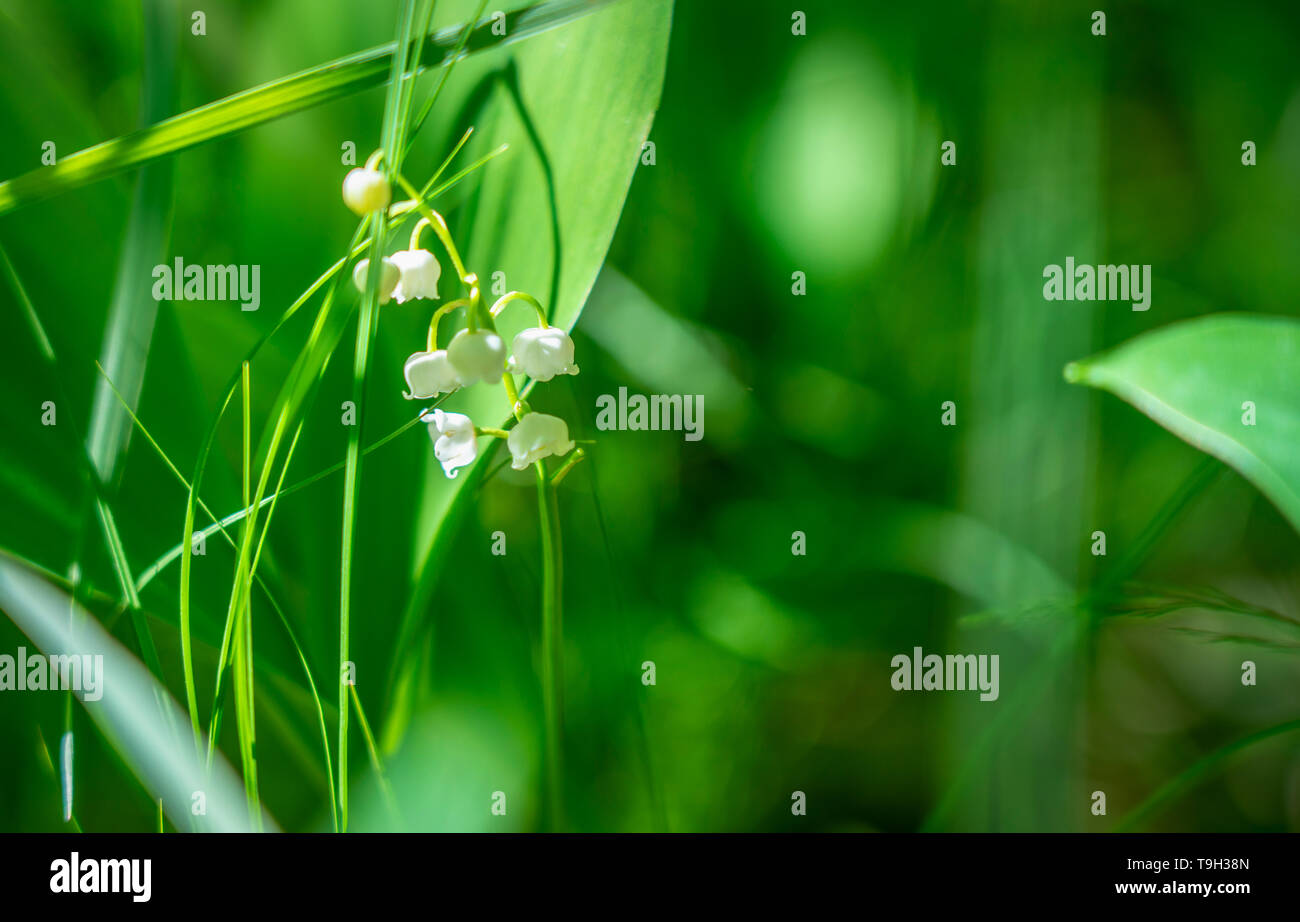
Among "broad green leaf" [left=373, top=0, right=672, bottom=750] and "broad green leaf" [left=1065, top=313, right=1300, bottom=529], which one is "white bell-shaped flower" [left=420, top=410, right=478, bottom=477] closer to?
"broad green leaf" [left=373, top=0, right=672, bottom=750]

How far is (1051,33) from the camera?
0.45 meters

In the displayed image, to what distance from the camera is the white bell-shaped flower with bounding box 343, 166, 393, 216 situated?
0.31 m

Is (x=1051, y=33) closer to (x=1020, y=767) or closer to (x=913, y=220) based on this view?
(x=913, y=220)

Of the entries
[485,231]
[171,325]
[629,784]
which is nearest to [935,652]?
[629,784]

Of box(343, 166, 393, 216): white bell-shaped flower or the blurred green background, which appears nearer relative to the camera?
box(343, 166, 393, 216): white bell-shaped flower

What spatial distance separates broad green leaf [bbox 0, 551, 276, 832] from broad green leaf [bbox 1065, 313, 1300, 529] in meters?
0.45

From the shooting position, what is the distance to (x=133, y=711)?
40cm

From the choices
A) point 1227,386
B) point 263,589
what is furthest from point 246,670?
point 1227,386

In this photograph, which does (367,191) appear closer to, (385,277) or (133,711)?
(385,277)

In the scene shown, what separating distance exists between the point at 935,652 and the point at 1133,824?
15 cm

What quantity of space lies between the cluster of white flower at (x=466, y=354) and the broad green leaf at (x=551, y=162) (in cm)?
3

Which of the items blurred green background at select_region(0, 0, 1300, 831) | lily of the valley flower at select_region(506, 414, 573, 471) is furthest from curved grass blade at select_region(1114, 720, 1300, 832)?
lily of the valley flower at select_region(506, 414, 573, 471)

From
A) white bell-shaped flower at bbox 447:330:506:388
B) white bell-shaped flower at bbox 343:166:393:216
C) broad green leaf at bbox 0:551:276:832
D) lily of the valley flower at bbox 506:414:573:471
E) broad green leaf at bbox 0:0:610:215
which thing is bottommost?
broad green leaf at bbox 0:551:276:832

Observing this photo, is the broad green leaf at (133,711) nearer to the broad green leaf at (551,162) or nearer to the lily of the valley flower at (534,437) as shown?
the broad green leaf at (551,162)
